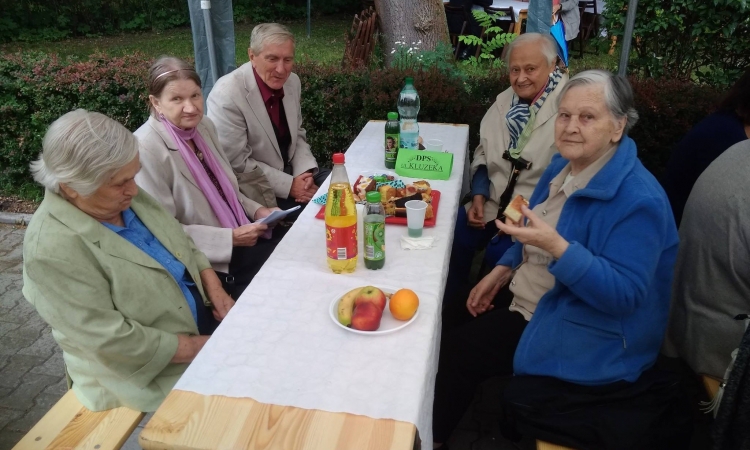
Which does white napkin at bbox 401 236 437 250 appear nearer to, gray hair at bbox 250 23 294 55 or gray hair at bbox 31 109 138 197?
gray hair at bbox 31 109 138 197

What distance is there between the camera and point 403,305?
1851 mm

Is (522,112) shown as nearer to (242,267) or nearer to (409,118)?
(409,118)

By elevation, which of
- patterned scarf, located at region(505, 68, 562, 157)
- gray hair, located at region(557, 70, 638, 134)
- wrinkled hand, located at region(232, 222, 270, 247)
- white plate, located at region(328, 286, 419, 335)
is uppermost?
gray hair, located at region(557, 70, 638, 134)

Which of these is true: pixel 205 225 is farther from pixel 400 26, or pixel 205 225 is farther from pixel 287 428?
pixel 400 26

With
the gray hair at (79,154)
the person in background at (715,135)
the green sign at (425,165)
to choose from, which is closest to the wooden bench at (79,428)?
the gray hair at (79,154)

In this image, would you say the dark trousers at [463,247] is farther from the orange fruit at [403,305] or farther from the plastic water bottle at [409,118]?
the orange fruit at [403,305]

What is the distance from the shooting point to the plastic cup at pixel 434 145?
3428mm

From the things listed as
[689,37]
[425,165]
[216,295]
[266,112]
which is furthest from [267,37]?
[689,37]

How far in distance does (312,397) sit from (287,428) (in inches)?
4.6

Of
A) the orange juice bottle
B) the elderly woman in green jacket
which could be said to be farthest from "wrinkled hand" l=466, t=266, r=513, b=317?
the elderly woman in green jacket

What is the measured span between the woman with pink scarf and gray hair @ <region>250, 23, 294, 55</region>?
684 millimetres

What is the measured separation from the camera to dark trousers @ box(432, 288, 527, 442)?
238cm

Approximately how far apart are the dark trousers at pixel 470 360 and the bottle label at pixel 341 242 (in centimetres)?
68

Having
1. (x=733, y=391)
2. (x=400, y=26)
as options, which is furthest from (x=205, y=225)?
(x=400, y=26)
